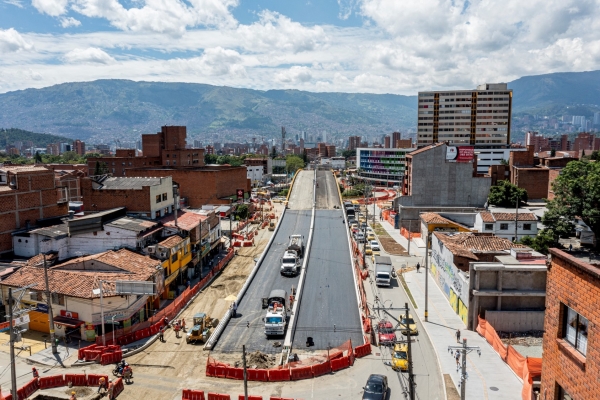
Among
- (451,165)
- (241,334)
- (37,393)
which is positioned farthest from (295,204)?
(37,393)

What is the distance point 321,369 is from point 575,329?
17018 mm

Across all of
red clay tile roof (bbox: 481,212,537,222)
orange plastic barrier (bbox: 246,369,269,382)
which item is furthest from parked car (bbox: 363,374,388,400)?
red clay tile roof (bbox: 481,212,537,222)

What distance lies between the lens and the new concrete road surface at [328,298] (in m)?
33.6

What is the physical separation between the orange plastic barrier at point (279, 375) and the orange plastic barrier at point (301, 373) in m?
0.26

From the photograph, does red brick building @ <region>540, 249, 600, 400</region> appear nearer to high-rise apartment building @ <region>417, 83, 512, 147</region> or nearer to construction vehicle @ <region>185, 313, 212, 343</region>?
construction vehicle @ <region>185, 313, 212, 343</region>

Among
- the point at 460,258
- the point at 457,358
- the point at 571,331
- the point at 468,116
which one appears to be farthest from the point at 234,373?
the point at 468,116

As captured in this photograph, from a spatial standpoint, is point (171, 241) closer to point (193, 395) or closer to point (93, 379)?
point (93, 379)

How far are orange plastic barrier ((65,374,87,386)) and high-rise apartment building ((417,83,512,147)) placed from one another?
136m

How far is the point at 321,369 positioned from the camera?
28.0 metres

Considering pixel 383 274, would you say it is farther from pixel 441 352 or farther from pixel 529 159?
pixel 529 159

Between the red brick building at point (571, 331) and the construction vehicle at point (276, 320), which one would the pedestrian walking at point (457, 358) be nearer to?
the construction vehicle at point (276, 320)

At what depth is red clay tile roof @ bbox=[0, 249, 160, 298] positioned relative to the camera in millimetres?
34125

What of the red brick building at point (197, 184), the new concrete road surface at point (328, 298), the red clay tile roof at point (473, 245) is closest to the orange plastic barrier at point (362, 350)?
the new concrete road surface at point (328, 298)

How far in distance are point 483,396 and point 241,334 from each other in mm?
16600
